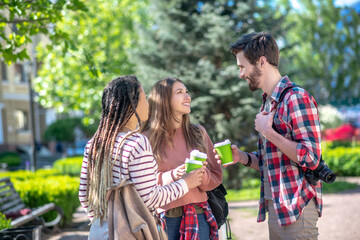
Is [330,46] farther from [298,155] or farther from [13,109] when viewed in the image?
[298,155]

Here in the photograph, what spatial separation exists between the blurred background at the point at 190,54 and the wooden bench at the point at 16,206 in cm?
217

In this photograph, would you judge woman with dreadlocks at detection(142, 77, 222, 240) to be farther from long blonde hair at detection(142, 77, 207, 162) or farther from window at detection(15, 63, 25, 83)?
window at detection(15, 63, 25, 83)

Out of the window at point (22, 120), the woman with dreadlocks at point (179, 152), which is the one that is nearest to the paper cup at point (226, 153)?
the woman with dreadlocks at point (179, 152)

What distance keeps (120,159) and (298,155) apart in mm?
971

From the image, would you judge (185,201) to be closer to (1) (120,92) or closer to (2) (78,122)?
(1) (120,92)

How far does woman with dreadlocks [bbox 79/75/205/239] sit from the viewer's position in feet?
7.39

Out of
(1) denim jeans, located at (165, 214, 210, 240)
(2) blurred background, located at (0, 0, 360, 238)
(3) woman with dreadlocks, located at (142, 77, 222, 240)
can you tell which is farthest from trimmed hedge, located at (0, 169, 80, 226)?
(1) denim jeans, located at (165, 214, 210, 240)

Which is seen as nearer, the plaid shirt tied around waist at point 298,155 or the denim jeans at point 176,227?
the plaid shirt tied around waist at point 298,155

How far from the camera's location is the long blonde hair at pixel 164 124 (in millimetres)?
3015

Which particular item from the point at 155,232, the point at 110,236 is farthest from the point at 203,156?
the point at 110,236

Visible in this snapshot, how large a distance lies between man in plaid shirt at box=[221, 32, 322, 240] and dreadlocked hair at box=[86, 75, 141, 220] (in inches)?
29.6

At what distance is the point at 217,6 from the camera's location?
35.4 ft

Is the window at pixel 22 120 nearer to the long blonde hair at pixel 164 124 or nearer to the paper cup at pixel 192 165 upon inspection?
the long blonde hair at pixel 164 124

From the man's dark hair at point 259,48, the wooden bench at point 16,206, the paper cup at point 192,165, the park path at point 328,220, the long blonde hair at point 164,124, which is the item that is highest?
the man's dark hair at point 259,48
